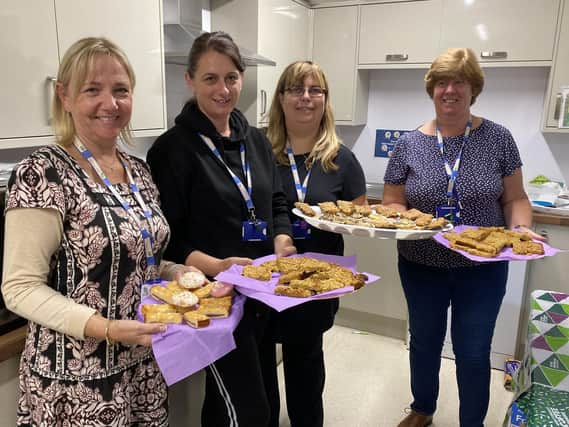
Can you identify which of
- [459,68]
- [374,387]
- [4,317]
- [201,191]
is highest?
[459,68]

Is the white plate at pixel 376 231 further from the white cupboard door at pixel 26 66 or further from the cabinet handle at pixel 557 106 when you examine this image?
the cabinet handle at pixel 557 106

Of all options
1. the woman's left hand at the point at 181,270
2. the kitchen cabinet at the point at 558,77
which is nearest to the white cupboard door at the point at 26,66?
the woman's left hand at the point at 181,270

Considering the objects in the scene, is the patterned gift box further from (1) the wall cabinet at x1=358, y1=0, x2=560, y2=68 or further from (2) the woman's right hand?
(1) the wall cabinet at x1=358, y1=0, x2=560, y2=68

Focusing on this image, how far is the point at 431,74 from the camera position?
1.76 meters

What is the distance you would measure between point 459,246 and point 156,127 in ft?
5.23

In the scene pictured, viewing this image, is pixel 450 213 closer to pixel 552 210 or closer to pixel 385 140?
pixel 552 210

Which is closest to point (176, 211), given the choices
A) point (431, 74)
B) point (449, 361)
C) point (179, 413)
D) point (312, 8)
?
point (179, 413)

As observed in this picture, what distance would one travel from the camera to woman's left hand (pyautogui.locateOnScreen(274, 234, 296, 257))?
1.54 metres

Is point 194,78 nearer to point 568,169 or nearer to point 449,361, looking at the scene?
point 449,361

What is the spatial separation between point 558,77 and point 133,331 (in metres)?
2.83

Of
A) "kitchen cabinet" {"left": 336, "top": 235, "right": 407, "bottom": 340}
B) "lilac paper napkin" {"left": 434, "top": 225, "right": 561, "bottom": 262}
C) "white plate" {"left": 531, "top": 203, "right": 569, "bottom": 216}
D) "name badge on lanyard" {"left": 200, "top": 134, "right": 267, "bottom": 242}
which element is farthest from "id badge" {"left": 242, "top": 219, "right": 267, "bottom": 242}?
"white plate" {"left": 531, "top": 203, "right": 569, "bottom": 216}

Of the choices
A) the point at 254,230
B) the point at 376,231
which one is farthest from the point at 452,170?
the point at 254,230

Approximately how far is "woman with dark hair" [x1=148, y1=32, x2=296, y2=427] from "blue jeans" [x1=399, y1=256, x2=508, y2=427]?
67 centimetres

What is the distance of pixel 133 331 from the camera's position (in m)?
1.05
